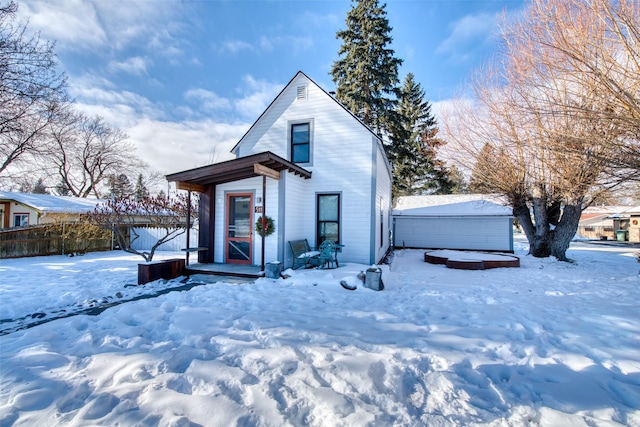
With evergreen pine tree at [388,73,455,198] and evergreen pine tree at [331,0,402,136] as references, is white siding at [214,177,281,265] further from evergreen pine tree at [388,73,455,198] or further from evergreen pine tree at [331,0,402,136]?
evergreen pine tree at [388,73,455,198]

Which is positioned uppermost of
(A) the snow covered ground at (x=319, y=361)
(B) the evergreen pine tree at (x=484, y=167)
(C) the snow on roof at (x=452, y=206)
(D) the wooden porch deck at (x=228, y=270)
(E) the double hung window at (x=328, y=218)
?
(B) the evergreen pine tree at (x=484, y=167)

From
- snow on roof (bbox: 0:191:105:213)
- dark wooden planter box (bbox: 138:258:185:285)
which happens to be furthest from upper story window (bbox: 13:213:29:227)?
dark wooden planter box (bbox: 138:258:185:285)

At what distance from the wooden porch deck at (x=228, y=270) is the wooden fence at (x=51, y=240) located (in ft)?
28.8

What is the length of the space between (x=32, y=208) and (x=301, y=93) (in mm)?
19646

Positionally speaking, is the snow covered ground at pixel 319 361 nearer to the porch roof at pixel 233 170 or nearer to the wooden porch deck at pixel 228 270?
the wooden porch deck at pixel 228 270

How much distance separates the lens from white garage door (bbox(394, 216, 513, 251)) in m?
15.8

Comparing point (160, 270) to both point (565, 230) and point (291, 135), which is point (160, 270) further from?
point (565, 230)

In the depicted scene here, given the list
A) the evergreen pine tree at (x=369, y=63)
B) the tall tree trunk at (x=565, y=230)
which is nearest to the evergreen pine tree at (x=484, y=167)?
the tall tree trunk at (x=565, y=230)

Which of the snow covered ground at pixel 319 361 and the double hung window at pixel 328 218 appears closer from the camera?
the snow covered ground at pixel 319 361

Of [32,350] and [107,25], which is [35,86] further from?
[32,350]

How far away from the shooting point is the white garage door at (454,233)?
51.9 feet

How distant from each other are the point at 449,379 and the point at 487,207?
644 inches

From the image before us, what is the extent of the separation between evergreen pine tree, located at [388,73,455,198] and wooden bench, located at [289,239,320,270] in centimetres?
1650

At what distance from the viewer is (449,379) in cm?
266
